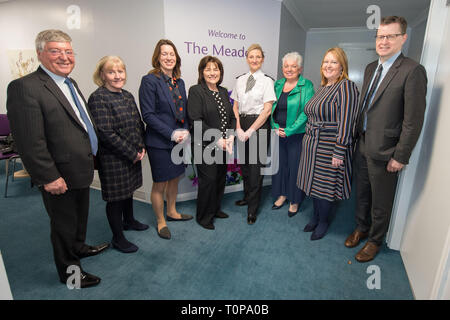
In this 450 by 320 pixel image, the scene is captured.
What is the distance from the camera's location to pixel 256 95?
2.42 meters

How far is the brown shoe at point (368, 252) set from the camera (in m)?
2.06

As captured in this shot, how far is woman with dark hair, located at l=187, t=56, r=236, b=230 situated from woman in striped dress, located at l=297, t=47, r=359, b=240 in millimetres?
703

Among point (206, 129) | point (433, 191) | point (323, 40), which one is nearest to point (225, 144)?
point (206, 129)

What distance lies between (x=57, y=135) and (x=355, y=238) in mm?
2372

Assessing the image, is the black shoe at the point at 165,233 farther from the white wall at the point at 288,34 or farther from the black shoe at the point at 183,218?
the white wall at the point at 288,34

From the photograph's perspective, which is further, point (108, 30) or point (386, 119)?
point (108, 30)

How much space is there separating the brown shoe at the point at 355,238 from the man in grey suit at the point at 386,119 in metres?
0.14

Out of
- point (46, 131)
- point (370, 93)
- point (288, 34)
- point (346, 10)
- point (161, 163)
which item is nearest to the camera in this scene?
point (46, 131)

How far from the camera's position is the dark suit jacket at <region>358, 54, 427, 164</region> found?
166cm

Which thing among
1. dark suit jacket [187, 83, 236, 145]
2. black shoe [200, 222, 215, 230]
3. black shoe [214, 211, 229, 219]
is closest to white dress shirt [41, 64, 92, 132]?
dark suit jacket [187, 83, 236, 145]

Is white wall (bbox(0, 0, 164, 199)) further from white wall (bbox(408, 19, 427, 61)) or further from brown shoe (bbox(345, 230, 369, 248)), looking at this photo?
white wall (bbox(408, 19, 427, 61))

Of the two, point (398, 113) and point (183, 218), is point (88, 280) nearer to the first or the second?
point (183, 218)

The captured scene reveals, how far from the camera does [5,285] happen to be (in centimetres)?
127
